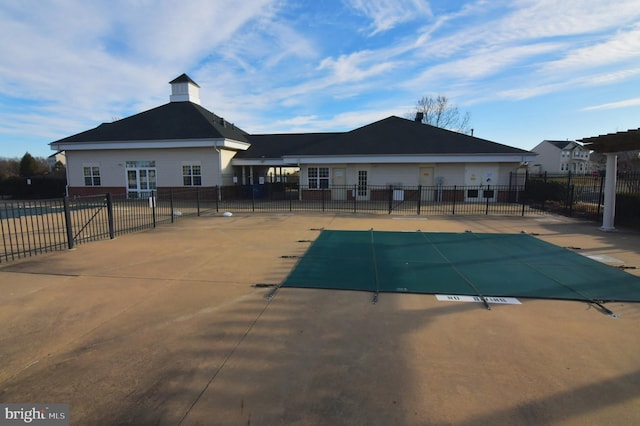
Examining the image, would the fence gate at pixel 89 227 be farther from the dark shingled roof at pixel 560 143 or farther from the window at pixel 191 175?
the dark shingled roof at pixel 560 143

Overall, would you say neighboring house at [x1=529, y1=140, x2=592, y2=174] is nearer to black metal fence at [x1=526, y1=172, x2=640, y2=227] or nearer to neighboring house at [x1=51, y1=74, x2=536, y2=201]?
black metal fence at [x1=526, y1=172, x2=640, y2=227]

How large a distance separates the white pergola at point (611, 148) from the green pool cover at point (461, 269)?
12.3 feet

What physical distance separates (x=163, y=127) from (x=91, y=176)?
243 inches

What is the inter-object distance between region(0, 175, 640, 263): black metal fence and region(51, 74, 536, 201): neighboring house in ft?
1.36

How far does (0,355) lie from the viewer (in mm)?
3594

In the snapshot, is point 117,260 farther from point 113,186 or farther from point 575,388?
point 113,186

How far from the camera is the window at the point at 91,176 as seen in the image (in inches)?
940

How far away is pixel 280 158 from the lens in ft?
77.9

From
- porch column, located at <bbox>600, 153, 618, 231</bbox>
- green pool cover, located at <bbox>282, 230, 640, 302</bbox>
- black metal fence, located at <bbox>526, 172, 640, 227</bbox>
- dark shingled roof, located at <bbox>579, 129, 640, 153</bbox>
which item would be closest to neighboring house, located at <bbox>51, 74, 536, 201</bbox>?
black metal fence, located at <bbox>526, 172, 640, 227</bbox>

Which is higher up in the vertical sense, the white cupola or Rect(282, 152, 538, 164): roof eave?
the white cupola

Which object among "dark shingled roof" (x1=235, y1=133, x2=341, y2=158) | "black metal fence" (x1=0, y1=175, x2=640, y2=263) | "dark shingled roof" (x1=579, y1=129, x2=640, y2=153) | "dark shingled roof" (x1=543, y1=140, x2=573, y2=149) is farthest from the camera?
"dark shingled roof" (x1=543, y1=140, x2=573, y2=149)

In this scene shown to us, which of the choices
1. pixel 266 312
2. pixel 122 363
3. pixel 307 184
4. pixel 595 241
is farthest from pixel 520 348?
pixel 307 184

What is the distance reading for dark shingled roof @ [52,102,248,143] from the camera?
74.9 ft

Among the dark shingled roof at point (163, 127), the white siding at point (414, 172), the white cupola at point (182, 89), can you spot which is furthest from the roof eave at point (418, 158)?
the white cupola at point (182, 89)
